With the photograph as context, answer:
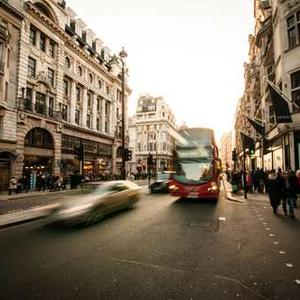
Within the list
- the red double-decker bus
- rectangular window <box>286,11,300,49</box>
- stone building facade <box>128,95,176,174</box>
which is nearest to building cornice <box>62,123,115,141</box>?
the red double-decker bus

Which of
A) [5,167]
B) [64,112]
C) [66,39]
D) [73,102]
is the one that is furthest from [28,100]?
[66,39]

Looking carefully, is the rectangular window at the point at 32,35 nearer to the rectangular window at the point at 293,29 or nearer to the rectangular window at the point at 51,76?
the rectangular window at the point at 51,76

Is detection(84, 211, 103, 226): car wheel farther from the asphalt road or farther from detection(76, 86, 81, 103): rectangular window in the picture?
detection(76, 86, 81, 103): rectangular window

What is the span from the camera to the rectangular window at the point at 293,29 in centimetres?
1914

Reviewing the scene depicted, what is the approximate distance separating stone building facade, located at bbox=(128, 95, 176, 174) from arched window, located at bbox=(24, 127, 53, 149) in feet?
201

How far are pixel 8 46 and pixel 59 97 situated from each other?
8.75m

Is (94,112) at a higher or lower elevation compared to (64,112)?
higher

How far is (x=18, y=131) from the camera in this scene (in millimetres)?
26250

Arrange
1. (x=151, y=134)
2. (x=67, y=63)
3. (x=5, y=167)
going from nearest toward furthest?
1. (x=5, y=167)
2. (x=67, y=63)
3. (x=151, y=134)

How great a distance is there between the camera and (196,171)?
51.1ft

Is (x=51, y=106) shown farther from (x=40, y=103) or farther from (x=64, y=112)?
(x=64, y=112)

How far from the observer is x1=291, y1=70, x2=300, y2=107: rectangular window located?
747 inches

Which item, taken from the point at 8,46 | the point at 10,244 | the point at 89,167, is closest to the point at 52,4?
the point at 8,46

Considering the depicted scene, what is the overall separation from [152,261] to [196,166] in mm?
10330
